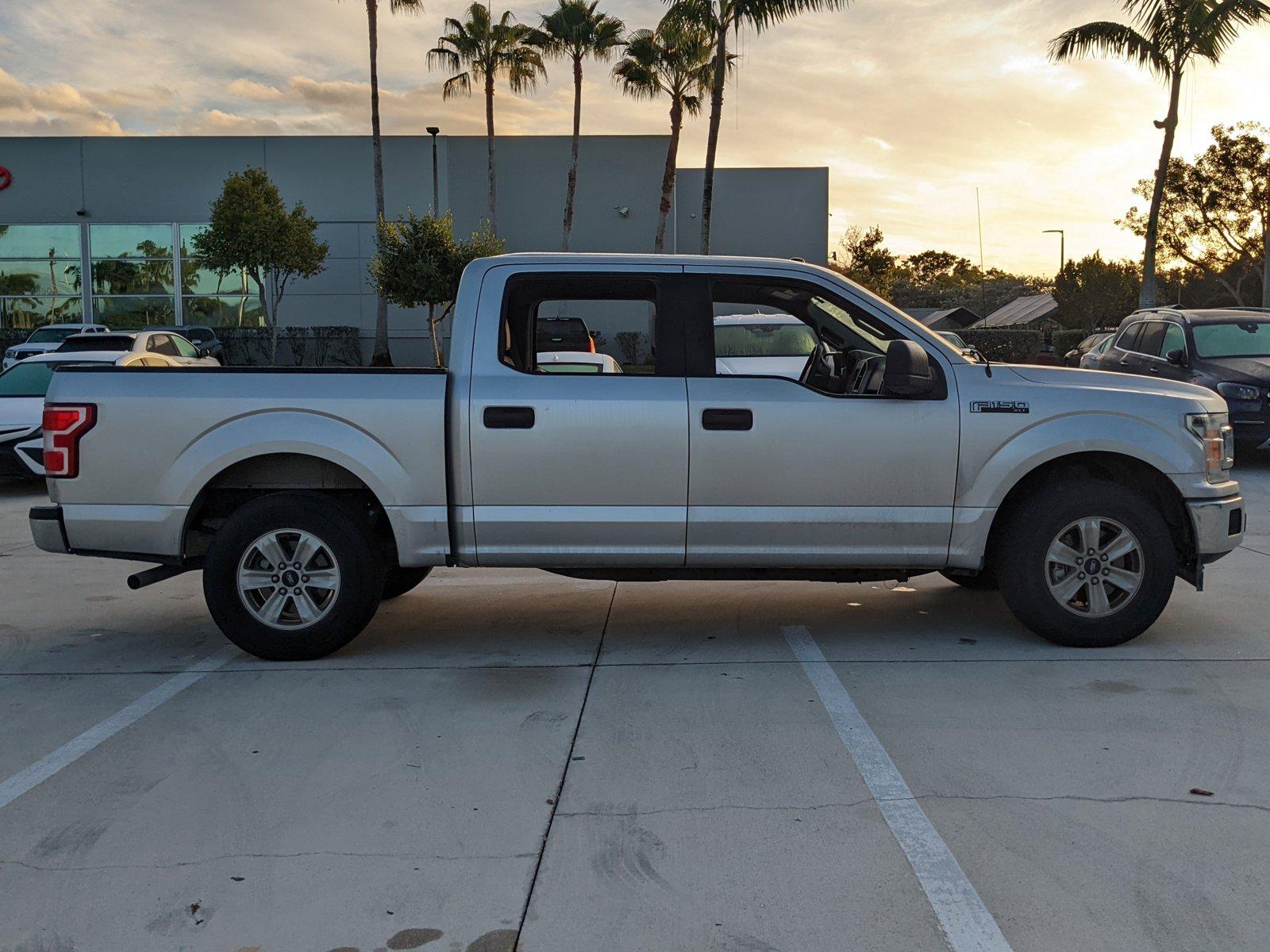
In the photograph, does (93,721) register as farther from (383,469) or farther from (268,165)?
(268,165)

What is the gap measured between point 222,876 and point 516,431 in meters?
2.64

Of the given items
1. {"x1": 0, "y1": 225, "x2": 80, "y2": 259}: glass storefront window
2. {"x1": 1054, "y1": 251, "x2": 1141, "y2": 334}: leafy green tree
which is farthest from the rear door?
{"x1": 1054, "y1": 251, "x2": 1141, "y2": 334}: leafy green tree

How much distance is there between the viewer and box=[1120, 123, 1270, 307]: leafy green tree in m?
48.3

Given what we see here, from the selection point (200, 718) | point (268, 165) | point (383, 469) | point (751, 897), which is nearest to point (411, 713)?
point (200, 718)

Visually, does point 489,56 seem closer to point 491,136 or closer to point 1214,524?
point 491,136

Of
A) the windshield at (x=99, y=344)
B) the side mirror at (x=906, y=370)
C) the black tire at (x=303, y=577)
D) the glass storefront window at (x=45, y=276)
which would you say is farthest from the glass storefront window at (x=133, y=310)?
the side mirror at (x=906, y=370)

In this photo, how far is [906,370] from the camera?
17.9 ft

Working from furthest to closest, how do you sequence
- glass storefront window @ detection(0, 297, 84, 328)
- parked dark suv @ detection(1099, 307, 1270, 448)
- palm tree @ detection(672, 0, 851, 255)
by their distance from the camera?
glass storefront window @ detection(0, 297, 84, 328) → palm tree @ detection(672, 0, 851, 255) → parked dark suv @ detection(1099, 307, 1270, 448)

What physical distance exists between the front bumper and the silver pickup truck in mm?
11

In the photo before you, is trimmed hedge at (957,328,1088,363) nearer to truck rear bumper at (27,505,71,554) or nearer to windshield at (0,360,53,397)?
windshield at (0,360,53,397)

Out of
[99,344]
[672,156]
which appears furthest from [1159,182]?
[99,344]

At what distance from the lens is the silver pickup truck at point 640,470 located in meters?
5.54

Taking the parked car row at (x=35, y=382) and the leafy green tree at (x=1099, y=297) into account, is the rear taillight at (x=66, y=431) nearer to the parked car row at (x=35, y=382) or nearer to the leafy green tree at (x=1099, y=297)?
the parked car row at (x=35, y=382)

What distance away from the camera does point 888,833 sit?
3.63 m
